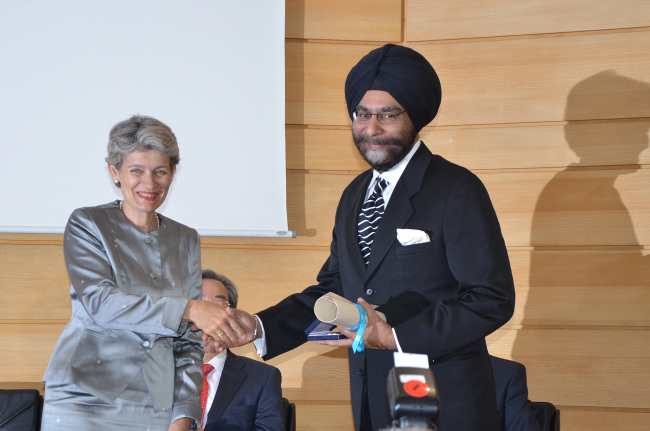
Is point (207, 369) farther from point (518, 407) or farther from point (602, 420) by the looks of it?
point (602, 420)

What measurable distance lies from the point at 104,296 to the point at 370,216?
82 cm

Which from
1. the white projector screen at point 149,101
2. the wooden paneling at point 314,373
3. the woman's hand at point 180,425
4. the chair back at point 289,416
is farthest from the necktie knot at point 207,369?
the woman's hand at point 180,425

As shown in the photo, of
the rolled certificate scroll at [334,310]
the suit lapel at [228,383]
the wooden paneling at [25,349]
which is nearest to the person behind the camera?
the rolled certificate scroll at [334,310]

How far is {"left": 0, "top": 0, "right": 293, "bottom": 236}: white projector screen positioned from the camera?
3.57 m

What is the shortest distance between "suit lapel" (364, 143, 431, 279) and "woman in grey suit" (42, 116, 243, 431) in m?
0.50

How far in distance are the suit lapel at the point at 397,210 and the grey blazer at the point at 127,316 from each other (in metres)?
0.57

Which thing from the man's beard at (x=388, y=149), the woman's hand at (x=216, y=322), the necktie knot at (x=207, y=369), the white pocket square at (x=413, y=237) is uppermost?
the man's beard at (x=388, y=149)

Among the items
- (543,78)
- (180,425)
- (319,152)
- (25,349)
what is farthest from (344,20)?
(180,425)

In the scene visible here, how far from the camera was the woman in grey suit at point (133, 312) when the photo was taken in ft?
6.57

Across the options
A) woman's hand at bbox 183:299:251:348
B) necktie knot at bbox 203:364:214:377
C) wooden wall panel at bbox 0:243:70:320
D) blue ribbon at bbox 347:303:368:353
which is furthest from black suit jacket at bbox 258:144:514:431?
wooden wall panel at bbox 0:243:70:320

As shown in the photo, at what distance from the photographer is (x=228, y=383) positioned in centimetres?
324

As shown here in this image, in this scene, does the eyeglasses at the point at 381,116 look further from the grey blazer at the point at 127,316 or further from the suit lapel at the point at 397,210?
the grey blazer at the point at 127,316

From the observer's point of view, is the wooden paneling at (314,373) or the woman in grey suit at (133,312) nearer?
the woman in grey suit at (133,312)

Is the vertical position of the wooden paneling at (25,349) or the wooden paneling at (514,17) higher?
the wooden paneling at (514,17)
